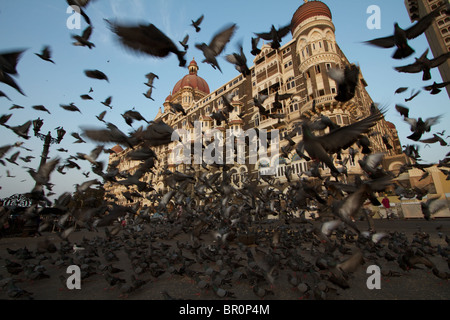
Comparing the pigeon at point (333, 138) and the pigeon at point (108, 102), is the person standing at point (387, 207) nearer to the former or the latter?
the pigeon at point (333, 138)

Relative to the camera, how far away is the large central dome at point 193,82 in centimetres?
5856

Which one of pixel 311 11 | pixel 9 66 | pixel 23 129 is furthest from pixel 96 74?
pixel 311 11

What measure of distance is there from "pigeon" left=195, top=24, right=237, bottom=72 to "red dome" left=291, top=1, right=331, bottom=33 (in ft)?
103

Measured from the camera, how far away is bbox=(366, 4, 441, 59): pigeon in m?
4.03

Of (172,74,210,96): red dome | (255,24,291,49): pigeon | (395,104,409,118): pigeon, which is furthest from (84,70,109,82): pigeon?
(172,74,210,96): red dome

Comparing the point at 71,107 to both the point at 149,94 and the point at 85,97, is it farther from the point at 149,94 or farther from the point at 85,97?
the point at 149,94

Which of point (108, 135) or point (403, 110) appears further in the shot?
point (403, 110)

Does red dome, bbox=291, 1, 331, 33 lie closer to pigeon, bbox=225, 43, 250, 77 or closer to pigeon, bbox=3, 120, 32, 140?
pigeon, bbox=225, 43, 250, 77

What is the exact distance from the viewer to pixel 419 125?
19.4ft

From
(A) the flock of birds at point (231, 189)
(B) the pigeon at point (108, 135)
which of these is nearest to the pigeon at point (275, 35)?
(A) the flock of birds at point (231, 189)

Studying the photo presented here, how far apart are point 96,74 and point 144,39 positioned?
14.2 ft

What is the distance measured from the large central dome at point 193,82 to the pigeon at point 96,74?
174ft
